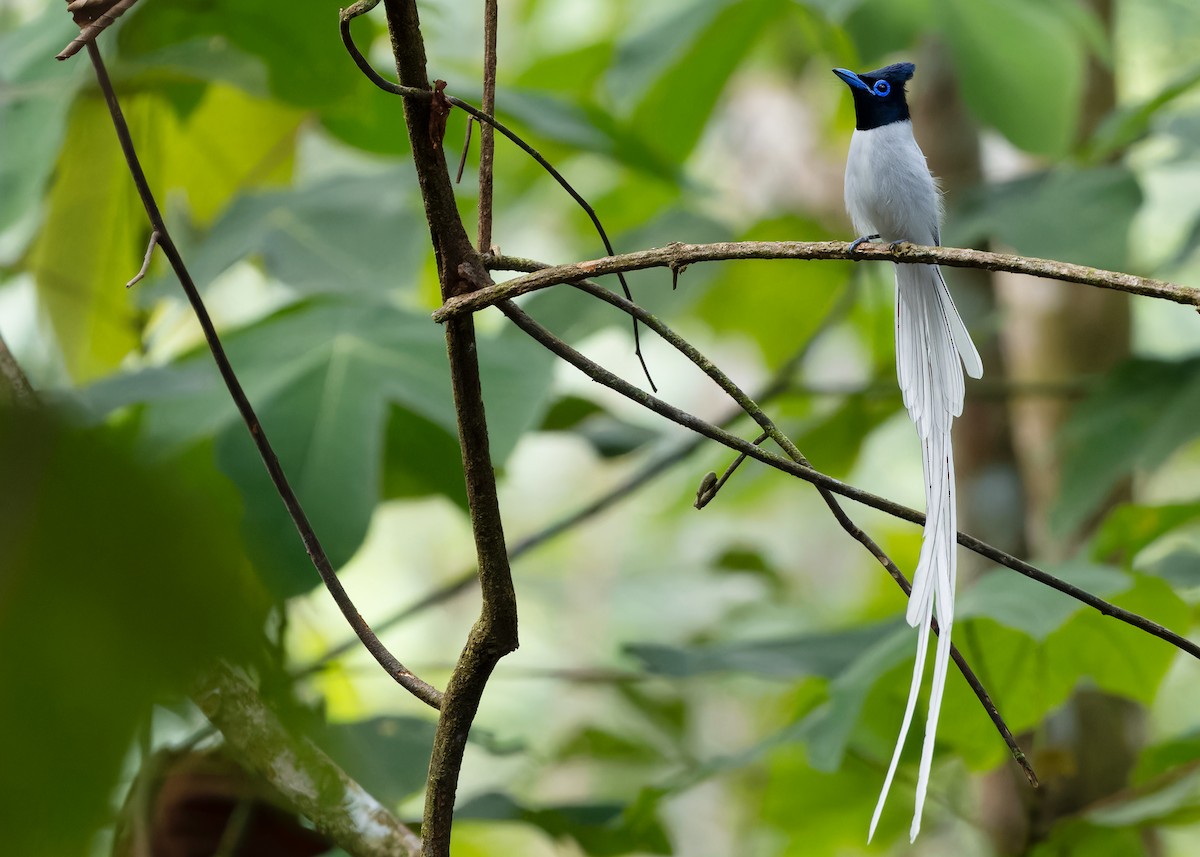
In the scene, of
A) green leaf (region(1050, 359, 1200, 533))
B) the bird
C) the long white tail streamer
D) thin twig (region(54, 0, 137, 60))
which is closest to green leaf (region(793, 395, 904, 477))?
green leaf (region(1050, 359, 1200, 533))

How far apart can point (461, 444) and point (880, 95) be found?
43 centimetres

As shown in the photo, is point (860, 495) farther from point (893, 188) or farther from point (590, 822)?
point (590, 822)

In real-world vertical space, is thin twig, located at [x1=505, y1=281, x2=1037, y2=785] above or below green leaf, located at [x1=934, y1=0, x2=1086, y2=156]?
below

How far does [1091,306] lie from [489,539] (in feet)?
5.42

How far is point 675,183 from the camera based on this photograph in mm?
1641

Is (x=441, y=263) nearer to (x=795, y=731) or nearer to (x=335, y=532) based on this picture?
(x=335, y=532)

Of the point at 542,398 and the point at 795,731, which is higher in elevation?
the point at 542,398

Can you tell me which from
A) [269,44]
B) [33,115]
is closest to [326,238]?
[269,44]

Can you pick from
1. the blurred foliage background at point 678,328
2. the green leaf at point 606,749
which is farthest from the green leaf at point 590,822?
the green leaf at point 606,749

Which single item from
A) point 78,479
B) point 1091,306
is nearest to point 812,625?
point 1091,306

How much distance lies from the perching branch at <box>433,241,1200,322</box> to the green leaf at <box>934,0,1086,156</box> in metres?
1.09

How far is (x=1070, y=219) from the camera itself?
4.38 feet

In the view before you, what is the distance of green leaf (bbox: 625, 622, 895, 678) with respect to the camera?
4.38 ft

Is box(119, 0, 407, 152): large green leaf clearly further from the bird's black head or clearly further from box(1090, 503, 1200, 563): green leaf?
box(1090, 503, 1200, 563): green leaf
